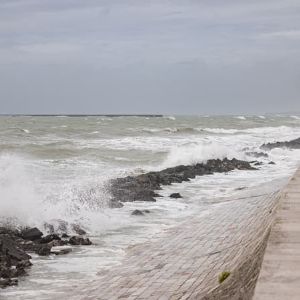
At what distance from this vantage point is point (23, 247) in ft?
30.8

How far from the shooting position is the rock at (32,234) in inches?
395

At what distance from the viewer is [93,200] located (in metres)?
14.2

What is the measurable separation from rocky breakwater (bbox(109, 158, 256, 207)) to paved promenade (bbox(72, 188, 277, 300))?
3.76 m

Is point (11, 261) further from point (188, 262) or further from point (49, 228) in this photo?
point (49, 228)

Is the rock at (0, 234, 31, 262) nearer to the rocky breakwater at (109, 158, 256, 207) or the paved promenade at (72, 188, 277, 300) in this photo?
the paved promenade at (72, 188, 277, 300)

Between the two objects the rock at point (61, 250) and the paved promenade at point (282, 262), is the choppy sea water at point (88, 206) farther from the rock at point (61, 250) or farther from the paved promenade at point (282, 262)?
the paved promenade at point (282, 262)

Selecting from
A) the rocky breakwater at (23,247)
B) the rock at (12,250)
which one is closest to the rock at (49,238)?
the rocky breakwater at (23,247)

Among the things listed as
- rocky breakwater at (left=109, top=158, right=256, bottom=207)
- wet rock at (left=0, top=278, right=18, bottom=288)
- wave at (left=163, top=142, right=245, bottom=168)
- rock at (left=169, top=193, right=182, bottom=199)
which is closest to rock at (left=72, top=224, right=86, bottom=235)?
rocky breakwater at (left=109, top=158, right=256, bottom=207)

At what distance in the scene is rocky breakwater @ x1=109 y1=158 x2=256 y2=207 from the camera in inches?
614

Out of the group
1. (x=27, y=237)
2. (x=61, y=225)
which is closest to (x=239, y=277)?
(x=27, y=237)

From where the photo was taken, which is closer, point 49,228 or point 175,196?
point 49,228

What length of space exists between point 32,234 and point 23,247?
0.69 m

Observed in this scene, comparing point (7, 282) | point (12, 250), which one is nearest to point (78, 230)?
point (12, 250)

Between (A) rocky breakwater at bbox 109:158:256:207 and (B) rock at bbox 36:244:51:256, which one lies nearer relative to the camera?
(B) rock at bbox 36:244:51:256
